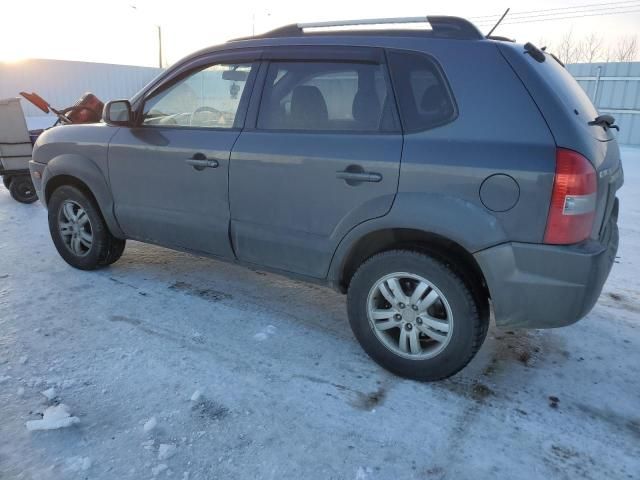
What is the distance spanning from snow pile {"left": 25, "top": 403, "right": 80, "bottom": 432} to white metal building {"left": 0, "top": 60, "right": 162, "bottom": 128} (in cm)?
1764

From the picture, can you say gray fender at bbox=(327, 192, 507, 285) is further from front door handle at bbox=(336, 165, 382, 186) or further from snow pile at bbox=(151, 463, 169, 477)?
snow pile at bbox=(151, 463, 169, 477)

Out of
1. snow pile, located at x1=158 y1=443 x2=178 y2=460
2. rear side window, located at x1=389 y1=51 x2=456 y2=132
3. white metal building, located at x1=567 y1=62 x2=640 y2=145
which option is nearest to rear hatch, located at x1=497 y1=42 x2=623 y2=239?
rear side window, located at x1=389 y1=51 x2=456 y2=132

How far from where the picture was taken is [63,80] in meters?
21.3

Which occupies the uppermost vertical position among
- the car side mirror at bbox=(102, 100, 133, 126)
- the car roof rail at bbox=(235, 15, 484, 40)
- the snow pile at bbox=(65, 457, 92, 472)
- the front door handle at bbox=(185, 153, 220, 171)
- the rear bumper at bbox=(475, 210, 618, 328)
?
the car roof rail at bbox=(235, 15, 484, 40)

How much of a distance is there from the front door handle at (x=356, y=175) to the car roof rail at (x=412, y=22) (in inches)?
31.6

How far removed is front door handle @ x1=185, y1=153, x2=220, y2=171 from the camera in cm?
326

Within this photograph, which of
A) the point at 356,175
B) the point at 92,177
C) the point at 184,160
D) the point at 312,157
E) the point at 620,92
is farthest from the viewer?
the point at 620,92

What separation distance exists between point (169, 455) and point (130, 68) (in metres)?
24.7

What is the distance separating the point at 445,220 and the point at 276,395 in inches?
50.4

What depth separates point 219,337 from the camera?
324 centimetres

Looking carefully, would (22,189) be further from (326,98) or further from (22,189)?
(326,98)

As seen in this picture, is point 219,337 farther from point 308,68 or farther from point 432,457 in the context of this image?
point 308,68

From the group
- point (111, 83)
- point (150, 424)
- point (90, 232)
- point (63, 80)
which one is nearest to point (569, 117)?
point (150, 424)

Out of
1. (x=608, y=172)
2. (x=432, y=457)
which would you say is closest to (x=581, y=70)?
(x=608, y=172)
